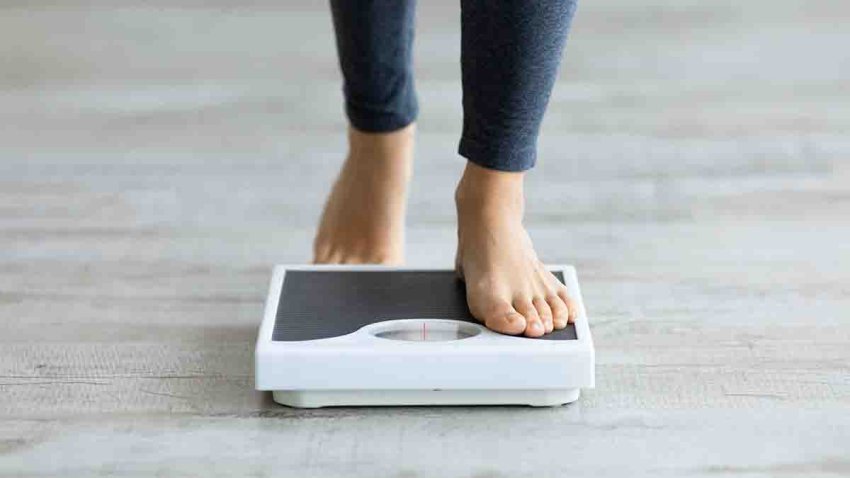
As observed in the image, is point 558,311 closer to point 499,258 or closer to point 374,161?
point 499,258

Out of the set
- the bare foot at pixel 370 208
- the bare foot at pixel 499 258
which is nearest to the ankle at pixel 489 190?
the bare foot at pixel 499 258

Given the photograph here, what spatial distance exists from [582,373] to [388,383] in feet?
0.59

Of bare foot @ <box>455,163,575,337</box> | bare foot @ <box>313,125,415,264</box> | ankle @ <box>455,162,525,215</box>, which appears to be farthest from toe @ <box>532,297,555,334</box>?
bare foot @ <box>313,125,415,264</box>

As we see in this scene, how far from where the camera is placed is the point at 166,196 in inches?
73.3

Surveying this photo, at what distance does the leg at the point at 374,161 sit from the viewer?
5.19ft

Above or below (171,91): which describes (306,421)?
above

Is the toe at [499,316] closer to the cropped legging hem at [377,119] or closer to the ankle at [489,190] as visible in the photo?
the ankle at [489,190]

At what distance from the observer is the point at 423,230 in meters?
1.77

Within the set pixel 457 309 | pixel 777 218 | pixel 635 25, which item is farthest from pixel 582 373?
pixel 635 25

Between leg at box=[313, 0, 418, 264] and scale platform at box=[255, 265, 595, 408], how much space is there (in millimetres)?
208

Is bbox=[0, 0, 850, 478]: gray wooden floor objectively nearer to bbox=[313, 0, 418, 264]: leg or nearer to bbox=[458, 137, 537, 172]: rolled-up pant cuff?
bbox=[313, 0, 418, 264]: leg

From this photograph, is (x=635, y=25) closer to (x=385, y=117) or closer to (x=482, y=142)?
(x=385, y=117)

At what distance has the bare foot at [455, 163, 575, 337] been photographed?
52.3 inches

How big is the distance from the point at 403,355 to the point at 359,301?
133 millimetres
